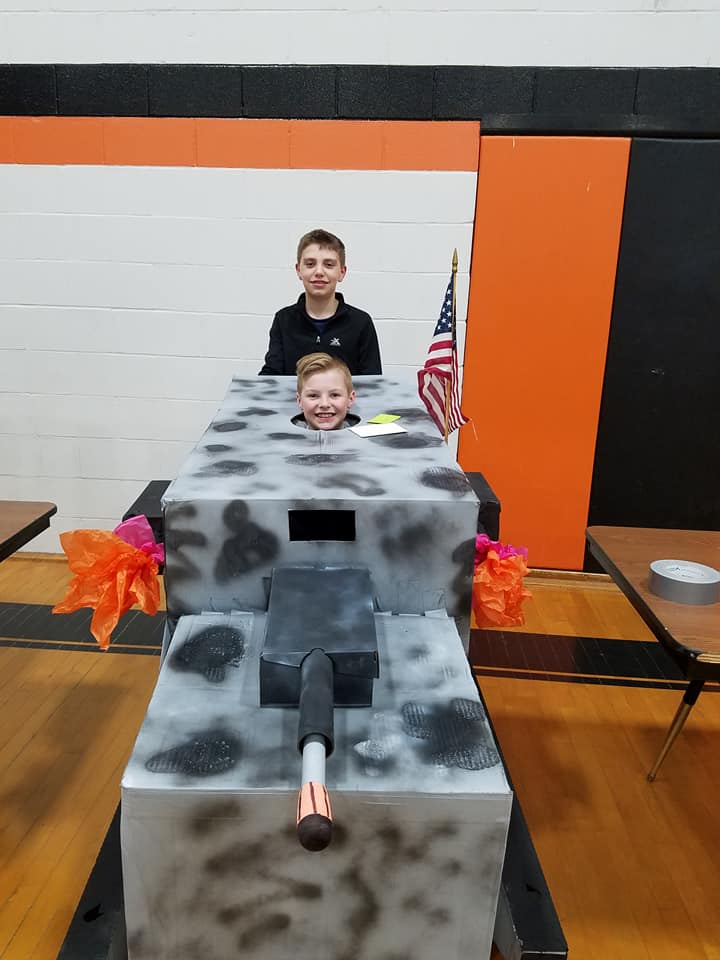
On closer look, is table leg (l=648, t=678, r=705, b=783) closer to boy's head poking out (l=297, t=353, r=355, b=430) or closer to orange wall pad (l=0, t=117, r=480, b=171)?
boy's head poking out (l=297, t=353, r=355, b=430)

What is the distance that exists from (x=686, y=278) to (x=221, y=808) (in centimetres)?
313

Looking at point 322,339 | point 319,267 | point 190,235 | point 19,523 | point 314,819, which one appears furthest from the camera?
point 190,235

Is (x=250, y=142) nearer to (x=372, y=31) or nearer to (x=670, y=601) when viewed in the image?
(x=372, y=31)

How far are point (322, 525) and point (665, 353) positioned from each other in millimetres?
2591

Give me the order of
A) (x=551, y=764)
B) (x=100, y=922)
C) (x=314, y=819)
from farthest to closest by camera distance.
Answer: (x=551, y=764) < (x=100, y=922) < (x=314, y=819)

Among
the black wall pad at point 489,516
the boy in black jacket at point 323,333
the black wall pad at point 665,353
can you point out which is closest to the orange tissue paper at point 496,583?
the black wall pad at point 489,516

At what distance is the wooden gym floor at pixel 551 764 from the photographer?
6.09 feet

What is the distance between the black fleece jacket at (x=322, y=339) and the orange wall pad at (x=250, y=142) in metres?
0.96

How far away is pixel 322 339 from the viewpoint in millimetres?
2662

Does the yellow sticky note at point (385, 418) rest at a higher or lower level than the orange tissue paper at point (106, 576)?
higher

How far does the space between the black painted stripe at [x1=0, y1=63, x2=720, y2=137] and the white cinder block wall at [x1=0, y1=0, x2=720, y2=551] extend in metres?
0.06

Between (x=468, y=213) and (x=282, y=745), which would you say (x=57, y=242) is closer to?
(x=468, y=213)

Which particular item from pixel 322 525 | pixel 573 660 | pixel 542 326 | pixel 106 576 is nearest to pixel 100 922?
pixel 106 576

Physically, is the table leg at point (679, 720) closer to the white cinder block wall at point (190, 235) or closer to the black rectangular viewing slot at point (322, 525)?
the black rectangular viewing slot at point (322, 525)
